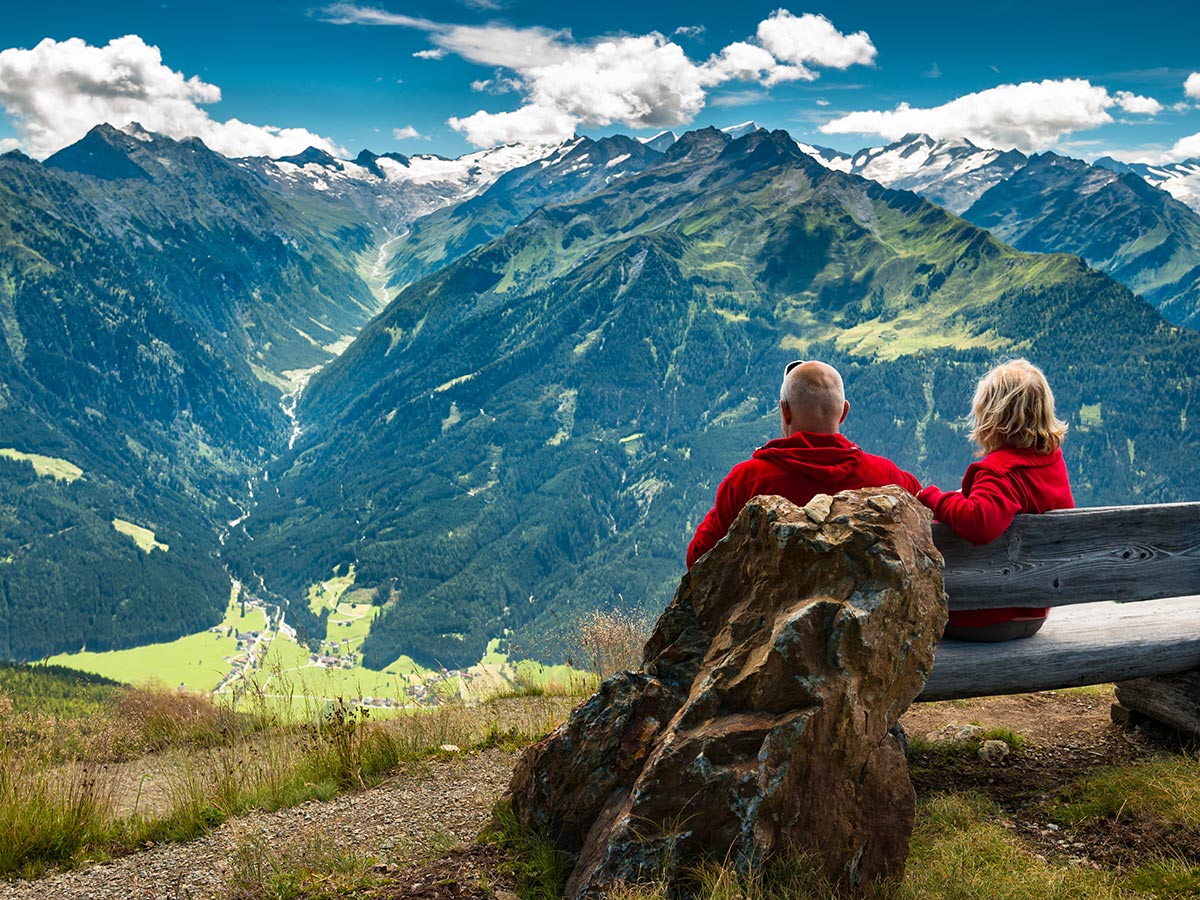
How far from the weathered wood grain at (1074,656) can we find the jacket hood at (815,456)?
1917mm

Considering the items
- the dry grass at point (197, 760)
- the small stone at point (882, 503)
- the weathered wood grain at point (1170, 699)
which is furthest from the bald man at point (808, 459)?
the dry grass at point (197, 760)

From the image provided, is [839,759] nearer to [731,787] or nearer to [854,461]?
[731,787]

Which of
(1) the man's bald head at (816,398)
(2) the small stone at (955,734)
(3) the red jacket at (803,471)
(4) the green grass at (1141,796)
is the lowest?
(2) the small stone at (955,734)

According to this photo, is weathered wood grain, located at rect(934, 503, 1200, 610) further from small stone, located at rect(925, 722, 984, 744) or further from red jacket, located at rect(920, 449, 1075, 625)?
small stone, located at rect(925, 722, 984, 744)

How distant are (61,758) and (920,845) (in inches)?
363

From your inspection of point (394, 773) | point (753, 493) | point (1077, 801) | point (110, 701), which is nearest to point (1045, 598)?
point (1077, 801)

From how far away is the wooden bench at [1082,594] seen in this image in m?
5.99

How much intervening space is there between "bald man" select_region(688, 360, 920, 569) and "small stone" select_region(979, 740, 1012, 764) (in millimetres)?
3341

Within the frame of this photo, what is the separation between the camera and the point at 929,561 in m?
4.76

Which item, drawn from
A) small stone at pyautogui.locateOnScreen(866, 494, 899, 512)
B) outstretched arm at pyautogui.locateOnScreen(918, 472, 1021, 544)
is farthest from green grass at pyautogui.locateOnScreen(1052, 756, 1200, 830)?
small stone at pyautogui.locateOnScreen(866, 494, 899, 512)

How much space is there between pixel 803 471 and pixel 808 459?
0.10m

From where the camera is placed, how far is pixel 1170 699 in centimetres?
700

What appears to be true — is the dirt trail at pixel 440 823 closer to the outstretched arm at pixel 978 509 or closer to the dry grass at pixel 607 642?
the dry grass at pixel 607 642

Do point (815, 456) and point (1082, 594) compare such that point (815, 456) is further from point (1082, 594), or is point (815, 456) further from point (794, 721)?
point (1082, 594)
